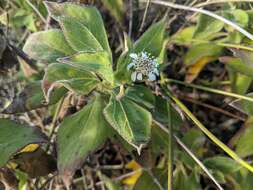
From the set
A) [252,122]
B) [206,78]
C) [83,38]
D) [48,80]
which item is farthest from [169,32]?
[48,80]

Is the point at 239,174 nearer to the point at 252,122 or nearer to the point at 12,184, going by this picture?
the point at 252,122

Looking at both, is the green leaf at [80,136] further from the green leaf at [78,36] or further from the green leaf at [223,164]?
the green leaf at [223,164]

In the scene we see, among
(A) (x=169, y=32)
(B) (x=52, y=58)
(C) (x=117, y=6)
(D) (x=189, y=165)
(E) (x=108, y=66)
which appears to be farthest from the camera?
(A) (x=169, y=32)

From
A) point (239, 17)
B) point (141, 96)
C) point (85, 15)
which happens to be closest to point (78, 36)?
point (85, 15)

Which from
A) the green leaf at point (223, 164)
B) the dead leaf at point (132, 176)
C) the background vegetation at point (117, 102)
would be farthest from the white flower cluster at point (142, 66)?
the dead leaf at point (132, 176)

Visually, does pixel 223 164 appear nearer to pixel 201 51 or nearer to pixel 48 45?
pixel 201 51

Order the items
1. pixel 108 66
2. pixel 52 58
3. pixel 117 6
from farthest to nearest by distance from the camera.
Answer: pixel 117 6
pixel 52 58
pixel 108 66

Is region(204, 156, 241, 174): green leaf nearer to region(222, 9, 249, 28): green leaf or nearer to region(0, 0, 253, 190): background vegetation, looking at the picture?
region(0, 0, 253, 190): background vegetation

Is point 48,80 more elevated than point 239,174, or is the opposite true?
point 48,80
